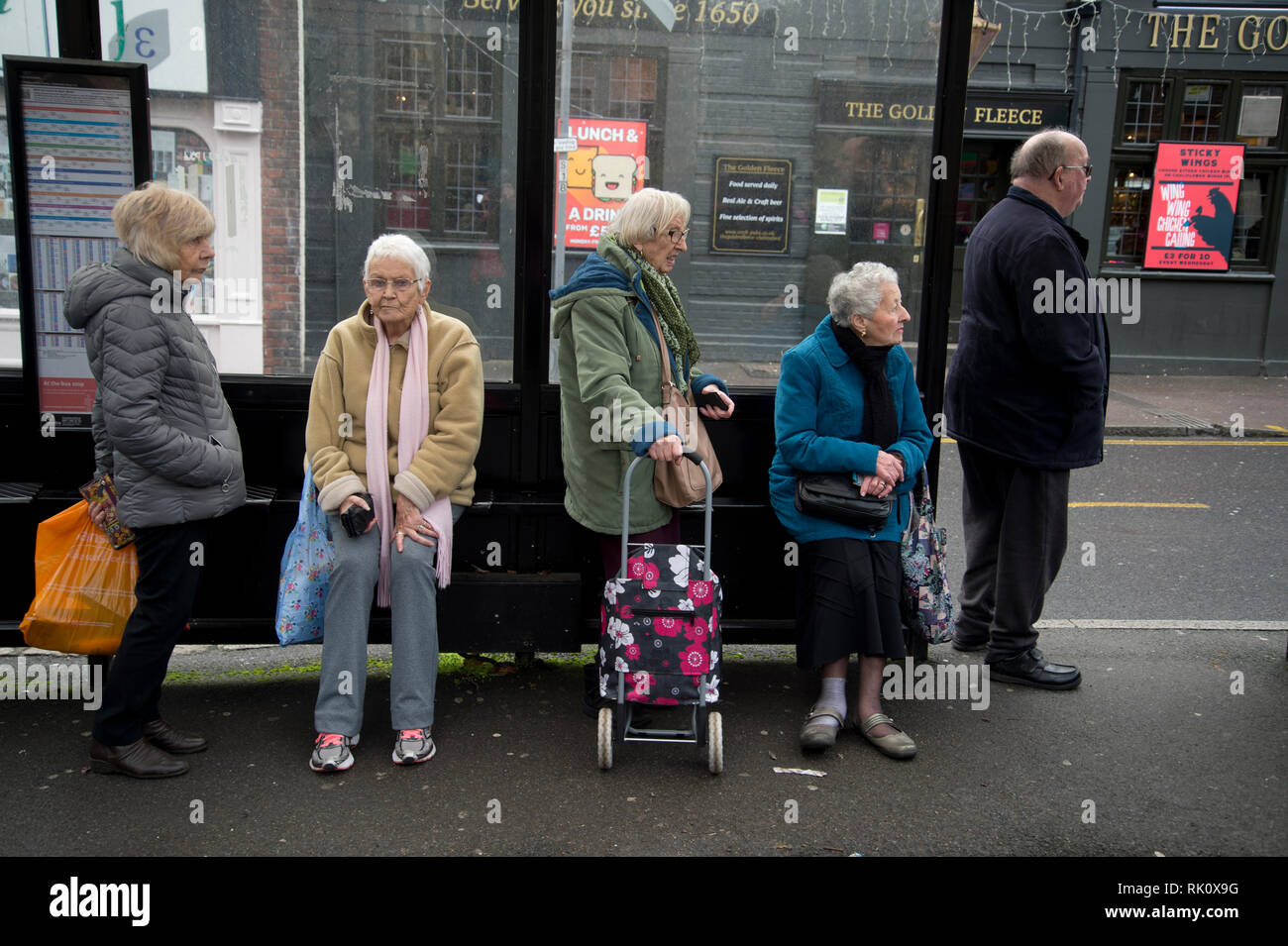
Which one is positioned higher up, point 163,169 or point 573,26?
point 573,26

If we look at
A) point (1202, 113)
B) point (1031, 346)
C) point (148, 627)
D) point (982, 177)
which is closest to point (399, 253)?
point (148, 627)

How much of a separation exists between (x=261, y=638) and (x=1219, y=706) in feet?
12.5

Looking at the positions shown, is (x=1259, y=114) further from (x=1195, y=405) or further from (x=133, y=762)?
(x=133, y=762)

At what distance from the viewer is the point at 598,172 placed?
4.61 m

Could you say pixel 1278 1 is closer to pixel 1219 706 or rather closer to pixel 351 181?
pixel 1219 706

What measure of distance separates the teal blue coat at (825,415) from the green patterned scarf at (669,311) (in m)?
0.36

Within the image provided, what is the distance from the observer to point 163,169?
445 centimetres

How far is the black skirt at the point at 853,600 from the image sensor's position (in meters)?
4.09

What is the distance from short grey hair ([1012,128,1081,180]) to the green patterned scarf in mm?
1499

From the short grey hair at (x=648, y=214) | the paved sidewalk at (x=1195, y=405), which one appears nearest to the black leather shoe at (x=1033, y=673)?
the short grey hair at (x=648, y=214)

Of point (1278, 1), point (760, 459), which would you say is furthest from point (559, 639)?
point (1278, 1)

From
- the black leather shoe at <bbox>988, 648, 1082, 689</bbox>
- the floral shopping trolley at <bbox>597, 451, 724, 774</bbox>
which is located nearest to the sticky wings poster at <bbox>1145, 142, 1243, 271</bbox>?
the black leather shoe at <bbox>988, 648, 1082, 689</bbox>

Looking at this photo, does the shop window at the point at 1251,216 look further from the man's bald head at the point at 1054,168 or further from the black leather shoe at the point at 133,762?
the black leather shoe at the point at 133,762

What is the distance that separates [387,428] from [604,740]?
131 centimetres
